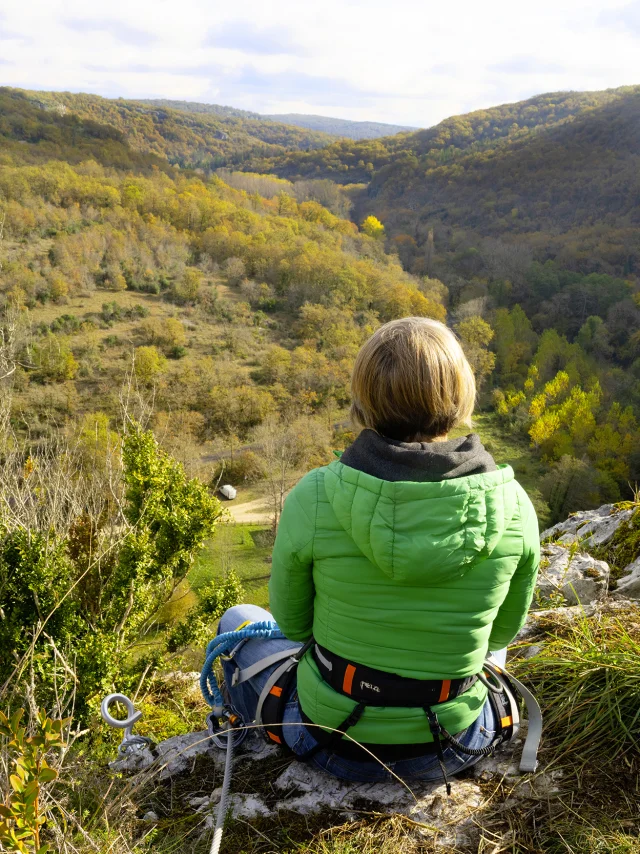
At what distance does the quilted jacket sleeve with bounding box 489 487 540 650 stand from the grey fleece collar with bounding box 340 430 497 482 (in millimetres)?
203

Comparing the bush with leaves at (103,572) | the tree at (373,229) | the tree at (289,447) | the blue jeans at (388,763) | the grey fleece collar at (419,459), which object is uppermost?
the tree at (373,229)

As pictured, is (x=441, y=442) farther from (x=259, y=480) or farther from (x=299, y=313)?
(x=299, y=313)

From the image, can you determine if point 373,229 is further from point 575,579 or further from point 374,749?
point 374,749

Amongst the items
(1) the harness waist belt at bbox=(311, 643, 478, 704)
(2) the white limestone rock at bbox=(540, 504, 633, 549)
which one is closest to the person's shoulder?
(1) the harness waist belt at bbox=(311, 643, 478, 704)

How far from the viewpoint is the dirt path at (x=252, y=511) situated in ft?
76.9

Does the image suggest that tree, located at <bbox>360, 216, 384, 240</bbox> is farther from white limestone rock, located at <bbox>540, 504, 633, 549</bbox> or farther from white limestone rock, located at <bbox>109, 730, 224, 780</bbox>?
white limestone rock, located at <bbox>109, 730, 224, 780</bbox>

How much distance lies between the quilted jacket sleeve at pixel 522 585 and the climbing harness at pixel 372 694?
14 cm

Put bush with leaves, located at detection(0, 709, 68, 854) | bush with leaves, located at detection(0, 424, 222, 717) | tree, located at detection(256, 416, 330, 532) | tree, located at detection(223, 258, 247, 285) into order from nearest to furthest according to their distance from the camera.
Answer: bush with leaves, located at detection(0, 709, 68, 854), bush with leaves, located at detection(0, 424, 222, 717), tree, located at detection(256, 416, 330, 532), tree, located at detection(223, 258, 247, 285)

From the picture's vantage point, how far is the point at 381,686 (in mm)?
1560

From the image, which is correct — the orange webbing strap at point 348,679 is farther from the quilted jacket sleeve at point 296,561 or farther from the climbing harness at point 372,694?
the quilted jacket sleeve at point 296,561

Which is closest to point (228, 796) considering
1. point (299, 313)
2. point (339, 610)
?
point (339, 610)

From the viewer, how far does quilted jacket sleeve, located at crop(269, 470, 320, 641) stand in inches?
57.8

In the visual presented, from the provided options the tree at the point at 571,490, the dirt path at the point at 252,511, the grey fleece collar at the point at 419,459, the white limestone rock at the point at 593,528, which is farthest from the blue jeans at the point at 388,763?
the tree at the point at 571,490

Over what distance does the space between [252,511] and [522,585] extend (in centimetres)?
2318
